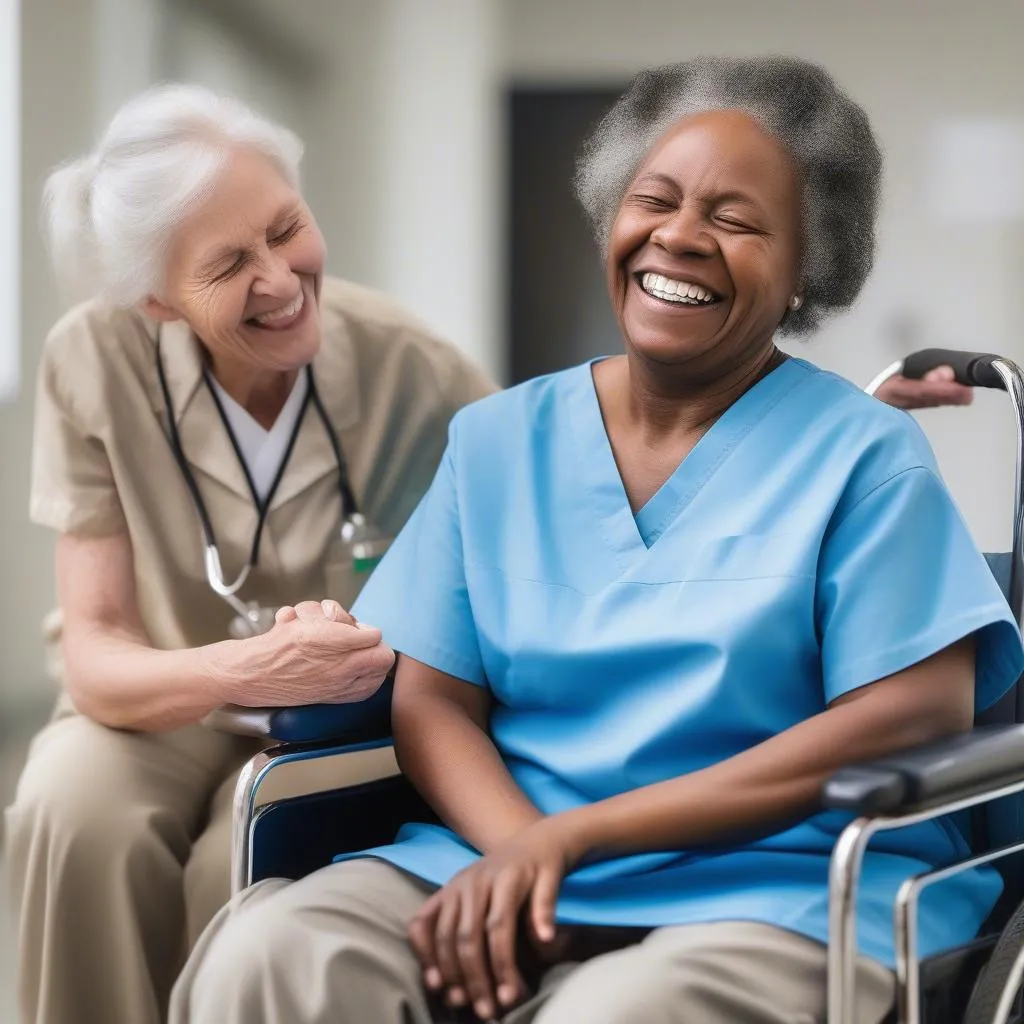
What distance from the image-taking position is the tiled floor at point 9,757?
8.21ft

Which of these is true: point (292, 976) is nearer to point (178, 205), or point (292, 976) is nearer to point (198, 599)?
point (198, 599)

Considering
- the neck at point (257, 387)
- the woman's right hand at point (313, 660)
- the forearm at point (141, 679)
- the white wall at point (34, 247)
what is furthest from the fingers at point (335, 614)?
the white wall at point (34, 247)

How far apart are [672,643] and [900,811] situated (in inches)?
10.8

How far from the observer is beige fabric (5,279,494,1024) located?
1537mm

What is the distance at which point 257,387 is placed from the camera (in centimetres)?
175

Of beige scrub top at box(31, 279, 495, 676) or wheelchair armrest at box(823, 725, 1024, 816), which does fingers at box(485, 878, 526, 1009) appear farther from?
beige scrub top at box(31, 279, 495, 676)

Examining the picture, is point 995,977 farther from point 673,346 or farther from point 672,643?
point 673,346

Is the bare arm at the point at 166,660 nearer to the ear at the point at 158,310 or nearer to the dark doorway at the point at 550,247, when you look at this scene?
the ear at the point at 158,310

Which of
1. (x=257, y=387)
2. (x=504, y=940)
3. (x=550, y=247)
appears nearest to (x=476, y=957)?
(x=504, y=940)

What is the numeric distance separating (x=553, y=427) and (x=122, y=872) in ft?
2.20

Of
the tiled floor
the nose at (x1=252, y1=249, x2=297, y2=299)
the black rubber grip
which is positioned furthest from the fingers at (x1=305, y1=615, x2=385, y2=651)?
the tiled floor

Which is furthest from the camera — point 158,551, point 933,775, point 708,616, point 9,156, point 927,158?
point 927,158

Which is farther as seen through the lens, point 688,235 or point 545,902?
point 688,235

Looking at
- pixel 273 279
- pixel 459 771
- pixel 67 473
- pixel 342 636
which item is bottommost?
pixel 459 771
